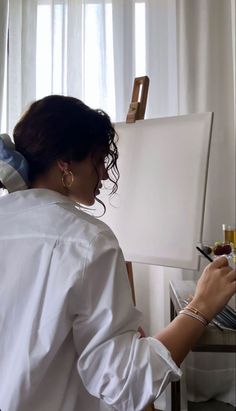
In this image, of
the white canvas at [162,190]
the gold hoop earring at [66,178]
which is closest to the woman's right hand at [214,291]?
the gold hoop earring at [66,178]

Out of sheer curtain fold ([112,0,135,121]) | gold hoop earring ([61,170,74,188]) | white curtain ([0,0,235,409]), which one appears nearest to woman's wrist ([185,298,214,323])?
gold hoop earring ([61,170,74,188])

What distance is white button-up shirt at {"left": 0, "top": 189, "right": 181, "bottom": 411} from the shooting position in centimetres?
61

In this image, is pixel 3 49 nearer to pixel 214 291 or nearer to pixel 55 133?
pixel 55 133

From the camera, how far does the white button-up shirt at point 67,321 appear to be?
61 centimetres

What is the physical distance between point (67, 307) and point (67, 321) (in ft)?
0.09

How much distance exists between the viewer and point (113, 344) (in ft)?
1.99

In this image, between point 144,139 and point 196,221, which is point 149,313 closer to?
point 196,221

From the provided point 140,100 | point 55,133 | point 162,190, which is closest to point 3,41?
point 140,100

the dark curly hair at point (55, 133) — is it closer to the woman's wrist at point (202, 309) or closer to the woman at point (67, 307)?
the woman at point (67, 307)

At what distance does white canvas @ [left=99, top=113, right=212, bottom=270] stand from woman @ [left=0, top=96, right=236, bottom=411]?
666 mm

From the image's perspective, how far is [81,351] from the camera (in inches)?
26.0

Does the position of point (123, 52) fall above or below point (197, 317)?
above

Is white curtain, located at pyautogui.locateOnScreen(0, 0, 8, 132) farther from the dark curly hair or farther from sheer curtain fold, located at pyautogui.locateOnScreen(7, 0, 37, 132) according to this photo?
the dark curly hair

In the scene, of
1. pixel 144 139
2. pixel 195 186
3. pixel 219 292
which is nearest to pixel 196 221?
pixel 195 186
